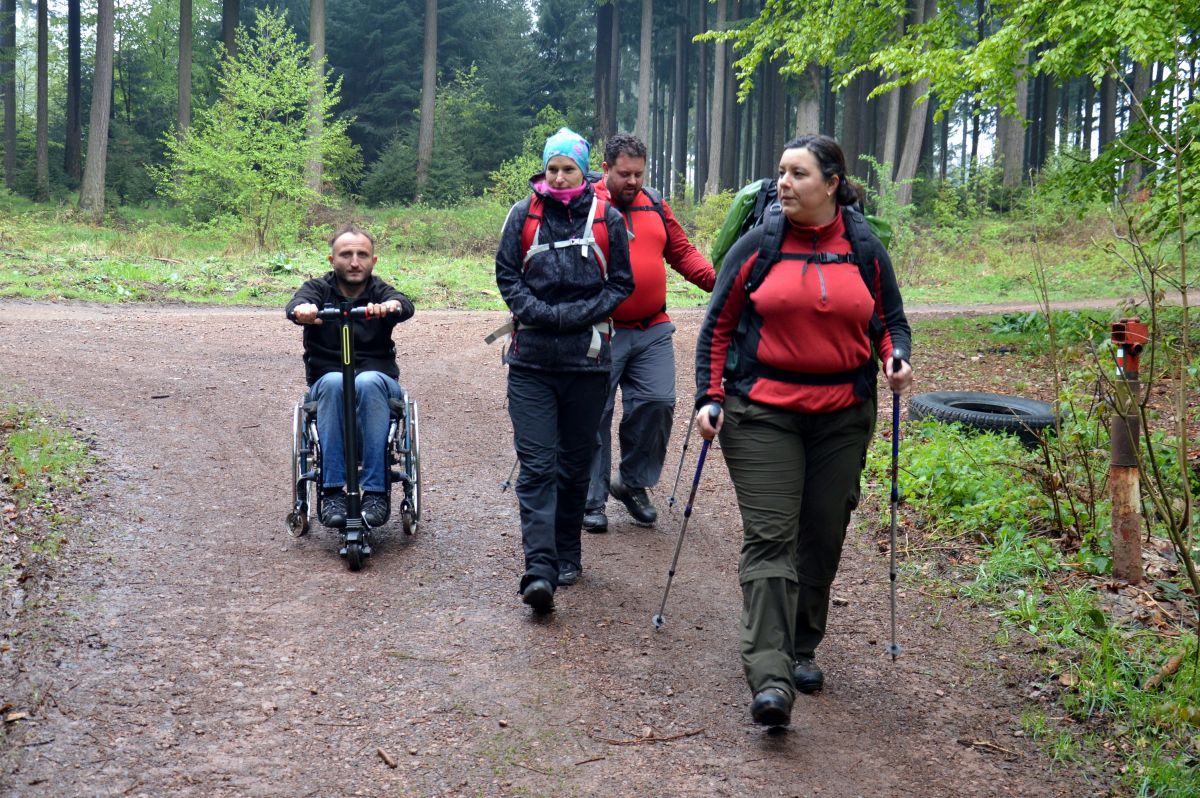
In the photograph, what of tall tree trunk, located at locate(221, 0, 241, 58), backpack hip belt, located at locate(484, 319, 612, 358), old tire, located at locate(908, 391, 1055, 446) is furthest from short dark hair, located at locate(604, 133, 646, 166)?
tall tree trunk, located at locate(221, 0, 241, 58)

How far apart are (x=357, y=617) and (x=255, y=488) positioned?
248 cm

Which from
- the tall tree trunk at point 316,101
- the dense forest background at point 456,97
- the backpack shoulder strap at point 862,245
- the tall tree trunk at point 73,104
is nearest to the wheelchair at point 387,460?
the backpack shoulder strap at point 862,245

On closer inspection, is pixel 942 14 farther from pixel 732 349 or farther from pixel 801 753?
pixel 801 753

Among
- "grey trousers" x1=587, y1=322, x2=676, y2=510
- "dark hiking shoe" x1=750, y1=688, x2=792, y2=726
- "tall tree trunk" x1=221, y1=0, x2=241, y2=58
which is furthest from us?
"tall tree trunk" x1=221, y1=0, x2=241, y2=58

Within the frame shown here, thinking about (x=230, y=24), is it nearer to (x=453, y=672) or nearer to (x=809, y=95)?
(x=809, y=95)

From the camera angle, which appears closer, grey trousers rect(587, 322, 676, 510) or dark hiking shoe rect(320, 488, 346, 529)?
dark hiking shoe rect(320, 488, 346, 529)

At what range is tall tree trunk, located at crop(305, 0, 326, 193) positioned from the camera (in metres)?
25.7

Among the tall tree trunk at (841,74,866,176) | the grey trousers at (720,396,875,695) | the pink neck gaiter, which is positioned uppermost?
the tall tree trunk at (841,74,866,176)

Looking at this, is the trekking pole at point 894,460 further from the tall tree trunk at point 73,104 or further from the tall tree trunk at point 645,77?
the tall tree trunk at point 73,104

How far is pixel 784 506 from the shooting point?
4.01 metres

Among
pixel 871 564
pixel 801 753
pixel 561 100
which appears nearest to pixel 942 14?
pixel 871 564

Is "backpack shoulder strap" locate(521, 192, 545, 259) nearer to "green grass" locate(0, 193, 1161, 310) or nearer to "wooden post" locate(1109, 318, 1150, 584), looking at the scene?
"wooden post" locate(1109, 318, 1150, 584)

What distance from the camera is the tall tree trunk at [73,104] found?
129 feet

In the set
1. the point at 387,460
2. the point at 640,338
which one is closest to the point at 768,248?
the point at 640,338
